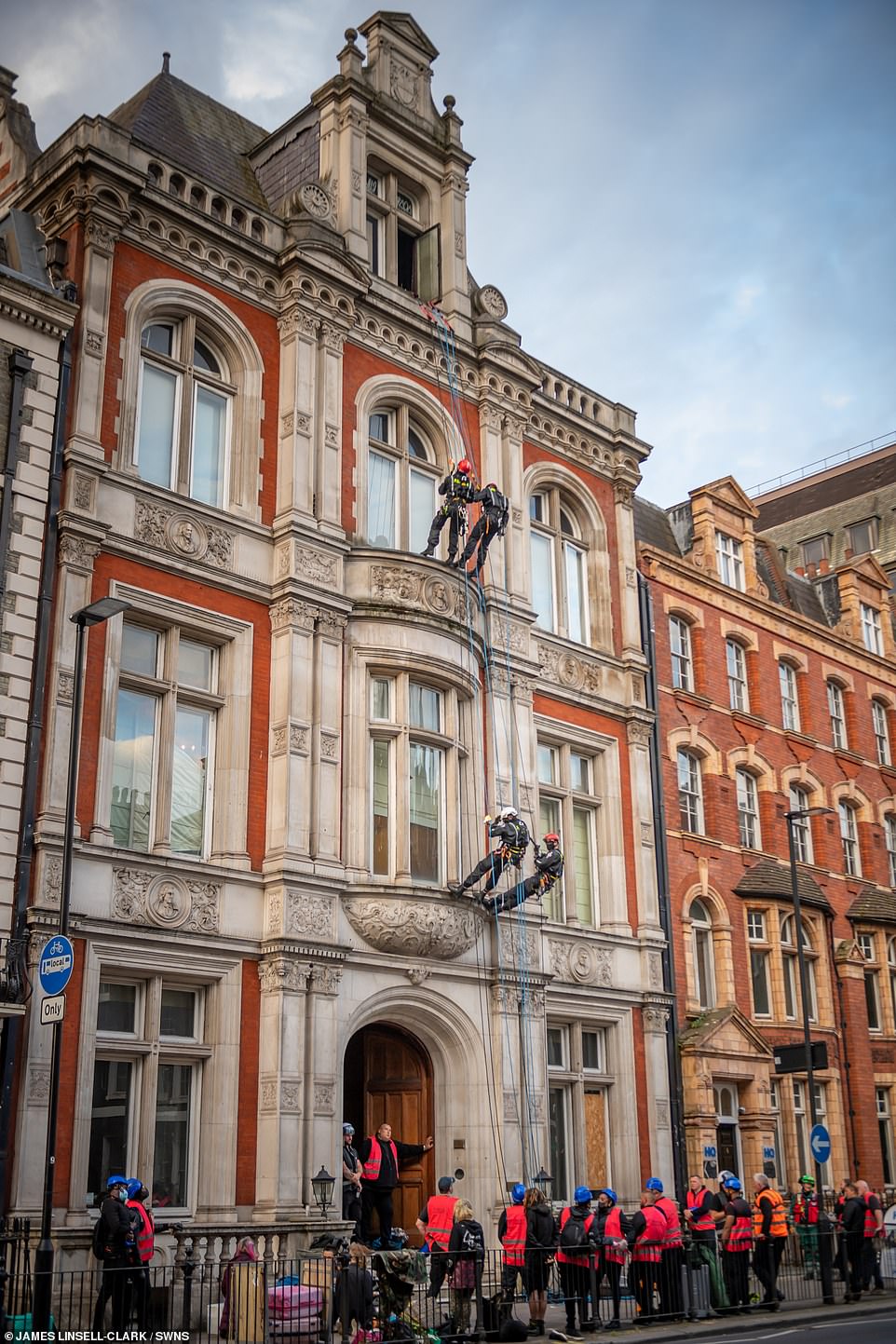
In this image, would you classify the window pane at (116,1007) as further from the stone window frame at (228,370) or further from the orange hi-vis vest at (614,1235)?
the stone window frame at (228,370)

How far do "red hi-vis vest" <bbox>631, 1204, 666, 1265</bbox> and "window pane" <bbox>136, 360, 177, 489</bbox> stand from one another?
12.5 m

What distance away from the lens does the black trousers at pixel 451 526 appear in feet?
77.6

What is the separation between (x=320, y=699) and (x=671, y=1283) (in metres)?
9.58

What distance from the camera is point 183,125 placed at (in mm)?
26156

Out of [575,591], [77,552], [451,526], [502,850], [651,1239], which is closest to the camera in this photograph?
[651,1239]

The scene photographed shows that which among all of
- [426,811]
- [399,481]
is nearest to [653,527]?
[399,481]

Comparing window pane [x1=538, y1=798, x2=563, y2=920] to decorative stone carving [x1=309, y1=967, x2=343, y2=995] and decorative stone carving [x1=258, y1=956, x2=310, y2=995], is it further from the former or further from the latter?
decorative stone carving [x1=258, y1=956, x2=310, y2=995]

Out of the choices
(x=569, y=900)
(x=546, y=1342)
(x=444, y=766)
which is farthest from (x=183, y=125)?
(x=546, y=1342)

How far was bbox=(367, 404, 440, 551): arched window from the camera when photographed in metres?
24.8

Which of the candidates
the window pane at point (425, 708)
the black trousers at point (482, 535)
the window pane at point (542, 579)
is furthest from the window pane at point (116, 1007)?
the window pane at point (542, 579)

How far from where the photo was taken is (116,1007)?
19.2 m

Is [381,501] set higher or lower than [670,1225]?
higher

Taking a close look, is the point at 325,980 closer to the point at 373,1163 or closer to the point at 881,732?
the point at 373,1163

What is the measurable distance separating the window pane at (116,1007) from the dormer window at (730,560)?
20.2m
